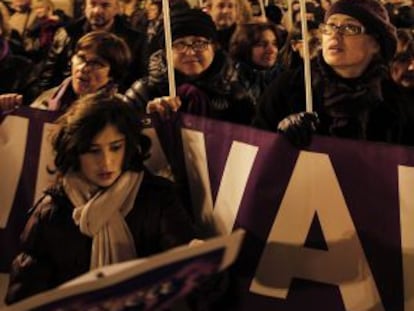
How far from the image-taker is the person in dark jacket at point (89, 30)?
292cm

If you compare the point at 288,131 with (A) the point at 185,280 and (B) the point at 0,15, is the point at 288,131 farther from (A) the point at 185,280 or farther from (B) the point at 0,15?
(B) the point at 0,15

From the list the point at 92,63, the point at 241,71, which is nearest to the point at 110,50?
the point at 92,63

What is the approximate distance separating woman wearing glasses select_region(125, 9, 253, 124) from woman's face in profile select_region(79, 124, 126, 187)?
0.44 metres

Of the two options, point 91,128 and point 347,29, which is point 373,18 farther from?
point 91,128

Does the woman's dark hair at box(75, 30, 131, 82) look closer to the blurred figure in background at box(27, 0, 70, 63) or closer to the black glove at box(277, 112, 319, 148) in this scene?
the black glove at box(277, 112, 319, 148)

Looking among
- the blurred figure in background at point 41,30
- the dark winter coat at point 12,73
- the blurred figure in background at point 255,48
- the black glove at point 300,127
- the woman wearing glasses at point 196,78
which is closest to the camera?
the black glove at point 300,127

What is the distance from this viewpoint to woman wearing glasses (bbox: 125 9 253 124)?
93.1 inches

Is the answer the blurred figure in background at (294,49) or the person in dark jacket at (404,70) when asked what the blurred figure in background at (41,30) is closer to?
the blurred figure in background at (294,49)

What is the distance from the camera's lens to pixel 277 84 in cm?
223

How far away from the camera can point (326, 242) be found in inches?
82.7

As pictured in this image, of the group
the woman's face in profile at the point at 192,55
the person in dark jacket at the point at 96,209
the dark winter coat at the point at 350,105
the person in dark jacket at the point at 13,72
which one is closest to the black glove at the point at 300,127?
the dark winter coat at the point at 350,105

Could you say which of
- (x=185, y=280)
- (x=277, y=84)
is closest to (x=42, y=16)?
(x=277, y=84)

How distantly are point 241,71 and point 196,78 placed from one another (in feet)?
1.34

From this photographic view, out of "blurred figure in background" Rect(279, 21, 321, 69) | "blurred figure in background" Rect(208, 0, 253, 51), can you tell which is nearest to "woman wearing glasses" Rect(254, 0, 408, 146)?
"blurred figure in background" Rect(279, 21, 321, 69)
